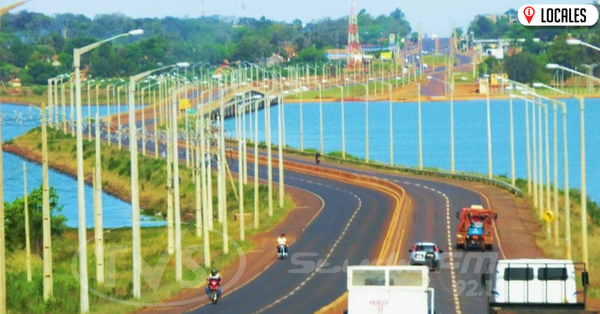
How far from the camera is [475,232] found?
207 feet

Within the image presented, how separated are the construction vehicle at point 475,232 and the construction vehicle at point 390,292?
1135 inches

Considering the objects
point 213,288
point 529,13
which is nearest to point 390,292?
point 529,13

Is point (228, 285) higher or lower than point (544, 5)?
lower

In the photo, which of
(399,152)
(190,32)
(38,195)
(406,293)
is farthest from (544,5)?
(399,152)

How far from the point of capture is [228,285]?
5559cm

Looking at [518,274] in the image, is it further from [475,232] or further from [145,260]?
[145,260]

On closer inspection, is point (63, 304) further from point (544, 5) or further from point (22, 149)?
point (22, 149)

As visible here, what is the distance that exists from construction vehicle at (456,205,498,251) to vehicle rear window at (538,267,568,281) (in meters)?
26.8

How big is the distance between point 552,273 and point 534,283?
55cm

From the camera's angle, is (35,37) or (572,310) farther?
(35,37)

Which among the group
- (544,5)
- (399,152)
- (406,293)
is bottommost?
(399,152)

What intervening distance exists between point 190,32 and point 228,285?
79.9m

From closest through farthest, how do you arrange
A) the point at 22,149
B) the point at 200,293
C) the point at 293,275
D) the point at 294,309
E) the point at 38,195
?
the point at 294,309, the point at 200,293, the point at 293,275, the point at 38,195, the point at 22,149

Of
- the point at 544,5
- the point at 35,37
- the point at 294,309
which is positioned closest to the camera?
the point at 544,5
